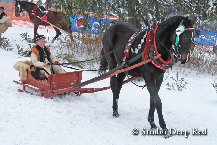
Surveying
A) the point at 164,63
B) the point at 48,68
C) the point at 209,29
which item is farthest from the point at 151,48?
the point at 209,29

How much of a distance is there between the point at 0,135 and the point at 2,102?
1.71 metres

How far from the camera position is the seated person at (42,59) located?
7796mm

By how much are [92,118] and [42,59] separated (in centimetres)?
184

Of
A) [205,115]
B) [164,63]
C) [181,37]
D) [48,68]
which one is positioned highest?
[181,37]

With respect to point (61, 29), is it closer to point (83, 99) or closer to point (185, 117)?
point (83, 99)

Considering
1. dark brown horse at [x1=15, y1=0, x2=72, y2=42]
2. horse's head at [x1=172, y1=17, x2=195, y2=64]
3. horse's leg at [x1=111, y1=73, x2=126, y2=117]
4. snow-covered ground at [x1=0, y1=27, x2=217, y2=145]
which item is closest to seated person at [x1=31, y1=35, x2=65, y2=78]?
snow-covered ground at [x1=0, y1=27, x2=217, y2=145]

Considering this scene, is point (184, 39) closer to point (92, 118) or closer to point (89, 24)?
point (92, 118)

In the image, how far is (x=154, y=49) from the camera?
6.24 metres

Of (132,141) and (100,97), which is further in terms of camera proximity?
(100,97)

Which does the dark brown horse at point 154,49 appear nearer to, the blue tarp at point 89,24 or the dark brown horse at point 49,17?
the blue tarp at point 89,24

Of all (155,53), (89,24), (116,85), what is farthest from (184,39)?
(89,24)

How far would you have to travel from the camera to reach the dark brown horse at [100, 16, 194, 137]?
576 cm

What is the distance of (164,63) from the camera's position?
6.15m

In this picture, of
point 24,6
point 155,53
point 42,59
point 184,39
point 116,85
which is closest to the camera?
point 184,39
